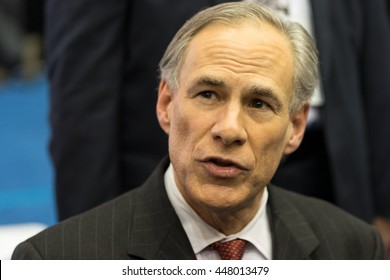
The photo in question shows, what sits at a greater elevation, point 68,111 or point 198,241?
point 68,111

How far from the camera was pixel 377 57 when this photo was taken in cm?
254

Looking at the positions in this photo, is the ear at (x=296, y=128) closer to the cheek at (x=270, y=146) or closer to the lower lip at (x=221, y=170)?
the cheek at (x=270, y=146)

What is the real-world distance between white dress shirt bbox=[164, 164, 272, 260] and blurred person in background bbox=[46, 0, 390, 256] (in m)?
0.46

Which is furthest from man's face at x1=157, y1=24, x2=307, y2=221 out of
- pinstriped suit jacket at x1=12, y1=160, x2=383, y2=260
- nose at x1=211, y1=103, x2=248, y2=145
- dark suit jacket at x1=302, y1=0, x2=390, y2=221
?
dark suit jacket at x1=302, y1=0, x2=390, y2=221

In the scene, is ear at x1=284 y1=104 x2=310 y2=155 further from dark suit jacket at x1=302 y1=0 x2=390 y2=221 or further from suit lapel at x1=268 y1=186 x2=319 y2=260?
dark suit jacket at x1=302 y1=0 x2=390 y2=221

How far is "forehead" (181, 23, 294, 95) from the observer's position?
161 centimetres

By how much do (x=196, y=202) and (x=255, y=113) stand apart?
20 cm

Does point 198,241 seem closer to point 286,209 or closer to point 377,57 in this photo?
point 286,209

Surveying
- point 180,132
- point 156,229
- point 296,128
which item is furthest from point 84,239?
point 296,128

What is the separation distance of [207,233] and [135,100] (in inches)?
25.6

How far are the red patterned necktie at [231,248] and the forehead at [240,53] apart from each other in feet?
1.10

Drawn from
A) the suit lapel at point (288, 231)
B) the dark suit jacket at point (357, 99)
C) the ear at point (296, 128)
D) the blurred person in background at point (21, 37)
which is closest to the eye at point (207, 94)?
the ear at point (296, 128)
